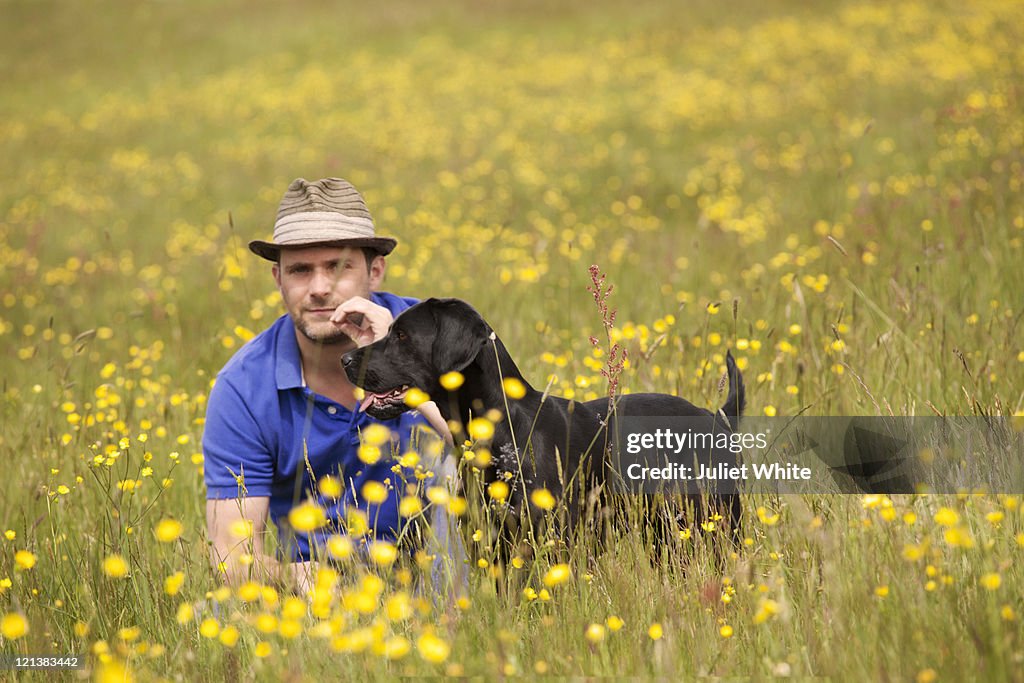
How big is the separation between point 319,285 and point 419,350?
647 millimetres

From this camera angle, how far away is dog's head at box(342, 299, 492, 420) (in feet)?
9.94

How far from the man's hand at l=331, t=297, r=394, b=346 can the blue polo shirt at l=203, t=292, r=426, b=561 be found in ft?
0.99

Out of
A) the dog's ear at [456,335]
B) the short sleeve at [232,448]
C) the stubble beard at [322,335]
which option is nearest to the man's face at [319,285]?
the stubble beard at [322,335]

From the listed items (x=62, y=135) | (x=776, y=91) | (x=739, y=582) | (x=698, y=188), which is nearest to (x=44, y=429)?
(x=739, y=582)

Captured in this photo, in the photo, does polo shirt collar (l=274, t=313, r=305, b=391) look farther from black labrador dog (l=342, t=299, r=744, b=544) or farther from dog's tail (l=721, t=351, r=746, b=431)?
dog's tail (l=721, t=351, r=746, b=431)

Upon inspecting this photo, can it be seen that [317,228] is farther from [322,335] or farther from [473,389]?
[473,389]

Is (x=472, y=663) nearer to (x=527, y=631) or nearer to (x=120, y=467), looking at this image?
(x=527, y=631)

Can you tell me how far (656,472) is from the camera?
10.2 ft

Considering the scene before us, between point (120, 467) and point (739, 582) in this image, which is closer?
point (739, 582)

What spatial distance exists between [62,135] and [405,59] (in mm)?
7298

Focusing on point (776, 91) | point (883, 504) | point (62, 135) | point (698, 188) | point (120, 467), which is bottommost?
point (883, 504)

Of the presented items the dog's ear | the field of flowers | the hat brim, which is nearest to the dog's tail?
the field of flowers

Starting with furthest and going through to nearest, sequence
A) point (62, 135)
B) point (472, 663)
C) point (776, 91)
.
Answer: point (62, 135) < point (776, 91) < point (472, 663)

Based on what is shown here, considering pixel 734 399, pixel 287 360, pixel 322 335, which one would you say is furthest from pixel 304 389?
pixel 734 399
